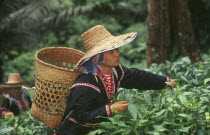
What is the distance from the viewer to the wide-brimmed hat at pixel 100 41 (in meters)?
2.89

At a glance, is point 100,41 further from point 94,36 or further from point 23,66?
point 23,66

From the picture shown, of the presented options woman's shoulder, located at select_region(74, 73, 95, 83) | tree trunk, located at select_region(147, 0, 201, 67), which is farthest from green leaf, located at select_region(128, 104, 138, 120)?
tree trunk, located at select_region(147, 0, 201, 67)

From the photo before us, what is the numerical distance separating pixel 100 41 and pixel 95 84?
42 centimetres

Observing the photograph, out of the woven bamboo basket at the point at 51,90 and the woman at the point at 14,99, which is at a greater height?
the woven bamboo basket at the point at 51,90

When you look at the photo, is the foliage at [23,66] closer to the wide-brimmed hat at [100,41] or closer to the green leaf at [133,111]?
the wide-brimmed hat at [100,41]

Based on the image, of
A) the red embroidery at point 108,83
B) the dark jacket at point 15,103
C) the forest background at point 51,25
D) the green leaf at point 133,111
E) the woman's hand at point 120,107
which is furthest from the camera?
the forest background at point 51,25

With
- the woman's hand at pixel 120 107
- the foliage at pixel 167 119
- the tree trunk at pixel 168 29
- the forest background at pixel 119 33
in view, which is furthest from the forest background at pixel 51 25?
the foliage at pixel 167 119

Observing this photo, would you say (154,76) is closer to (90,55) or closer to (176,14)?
(90,55)

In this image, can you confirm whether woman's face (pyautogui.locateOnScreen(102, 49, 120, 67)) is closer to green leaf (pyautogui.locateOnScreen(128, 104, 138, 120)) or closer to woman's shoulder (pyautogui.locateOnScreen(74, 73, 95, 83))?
woman's shoulder (pyautogui.locateOnScreen(74, 73, 95, 83))

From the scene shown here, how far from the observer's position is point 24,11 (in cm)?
1420

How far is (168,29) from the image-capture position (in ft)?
20.7

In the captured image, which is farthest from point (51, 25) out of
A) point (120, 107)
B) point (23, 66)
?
point (120, 107)

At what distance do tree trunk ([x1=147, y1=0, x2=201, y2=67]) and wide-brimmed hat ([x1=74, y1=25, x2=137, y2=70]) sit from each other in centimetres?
325

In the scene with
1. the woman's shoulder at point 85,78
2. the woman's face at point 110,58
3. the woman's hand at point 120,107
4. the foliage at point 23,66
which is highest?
the woman's face at point 110,58
